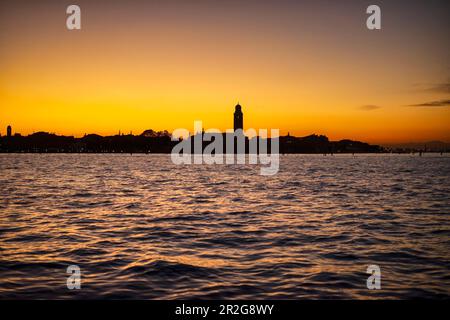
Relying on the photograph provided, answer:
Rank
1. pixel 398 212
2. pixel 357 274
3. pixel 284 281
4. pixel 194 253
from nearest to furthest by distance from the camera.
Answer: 1. pixel 284 281
2. pixel 357 274
3. pixel 194 253
4. pixel 398 212

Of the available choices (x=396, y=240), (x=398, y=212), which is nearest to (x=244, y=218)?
(x=396, y=240)

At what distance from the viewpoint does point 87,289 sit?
11.7 meters

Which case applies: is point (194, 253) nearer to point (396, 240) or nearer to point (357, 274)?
point (357, 274)

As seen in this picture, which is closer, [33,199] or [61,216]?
[61,216]

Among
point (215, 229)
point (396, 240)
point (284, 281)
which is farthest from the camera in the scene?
point (215, 229)

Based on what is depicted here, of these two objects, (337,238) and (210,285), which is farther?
Result: (337,238)

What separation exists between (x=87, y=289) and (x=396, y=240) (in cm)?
1394
